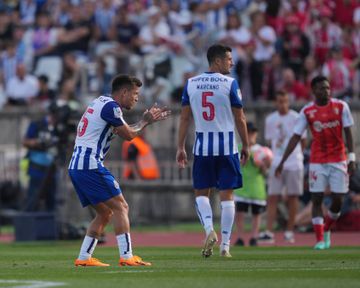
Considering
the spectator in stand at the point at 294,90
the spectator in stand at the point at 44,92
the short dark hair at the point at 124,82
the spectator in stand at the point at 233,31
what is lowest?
the short dark hair at the point at 124,82

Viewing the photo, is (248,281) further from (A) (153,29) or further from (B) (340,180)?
(A) (153,29)

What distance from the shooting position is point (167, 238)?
820 inches

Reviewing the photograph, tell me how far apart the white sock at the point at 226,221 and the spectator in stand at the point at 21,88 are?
1433cm

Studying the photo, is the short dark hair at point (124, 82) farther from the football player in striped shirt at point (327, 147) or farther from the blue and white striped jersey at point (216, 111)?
the football player in striped shirt at point (327, 147)

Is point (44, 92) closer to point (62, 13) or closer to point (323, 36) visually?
point (62, 13)

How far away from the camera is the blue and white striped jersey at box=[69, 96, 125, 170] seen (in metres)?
12.8

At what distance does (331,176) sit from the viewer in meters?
16.4

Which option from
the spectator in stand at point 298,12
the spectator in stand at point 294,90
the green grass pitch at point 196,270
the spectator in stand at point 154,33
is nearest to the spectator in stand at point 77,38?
the spectator in stand at point 154,33

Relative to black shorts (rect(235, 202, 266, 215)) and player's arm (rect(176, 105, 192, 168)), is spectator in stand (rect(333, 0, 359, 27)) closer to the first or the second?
black shorts (rect(235, 202, 266, 215))

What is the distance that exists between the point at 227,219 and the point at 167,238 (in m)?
Answer: 6.61

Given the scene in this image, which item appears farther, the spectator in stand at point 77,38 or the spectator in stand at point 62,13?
the spectator in stand at point 62,13

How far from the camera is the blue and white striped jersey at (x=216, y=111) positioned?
14.2 meters

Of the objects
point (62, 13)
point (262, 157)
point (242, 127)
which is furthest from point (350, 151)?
point (62, 13)

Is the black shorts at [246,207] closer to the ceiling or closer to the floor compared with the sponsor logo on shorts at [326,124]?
closer to the floor
